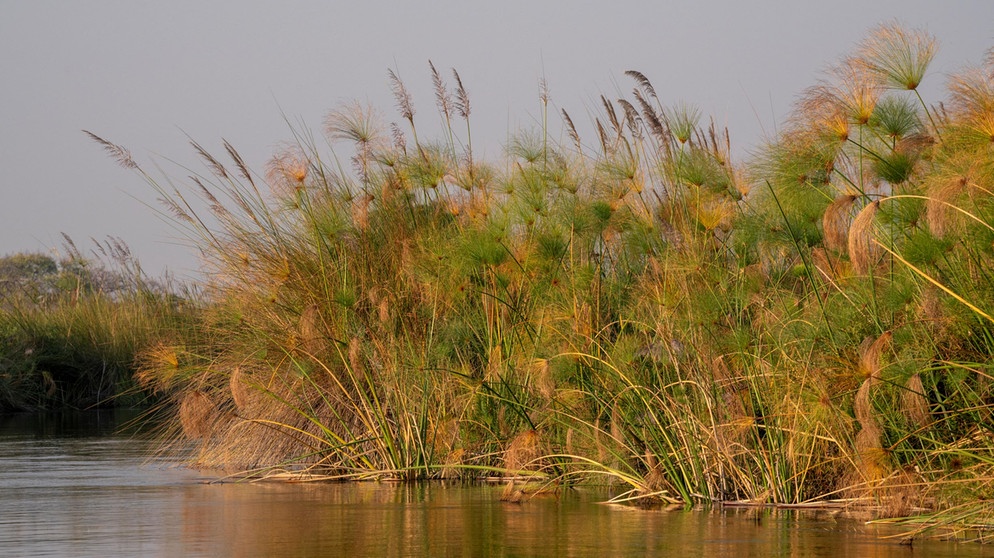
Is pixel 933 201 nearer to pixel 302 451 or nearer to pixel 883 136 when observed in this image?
pixel 883 136

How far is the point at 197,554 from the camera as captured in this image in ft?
17.5

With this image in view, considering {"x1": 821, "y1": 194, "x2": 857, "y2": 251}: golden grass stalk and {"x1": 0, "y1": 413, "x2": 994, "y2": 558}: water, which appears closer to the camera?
{"x1": 0, "y1": 413, "x2": 994, "y2": 558}: water

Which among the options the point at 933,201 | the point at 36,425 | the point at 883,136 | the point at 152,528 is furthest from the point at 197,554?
the point at 36,425

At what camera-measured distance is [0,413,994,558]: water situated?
5.37 meters

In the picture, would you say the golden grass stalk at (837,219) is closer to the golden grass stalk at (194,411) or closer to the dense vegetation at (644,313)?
the dense vegetation at (644,313)

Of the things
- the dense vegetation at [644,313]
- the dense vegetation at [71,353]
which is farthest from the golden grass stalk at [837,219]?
the dense vegetation at [71,353]

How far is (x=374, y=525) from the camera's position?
20.2ft

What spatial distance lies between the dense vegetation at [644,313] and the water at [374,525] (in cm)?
31

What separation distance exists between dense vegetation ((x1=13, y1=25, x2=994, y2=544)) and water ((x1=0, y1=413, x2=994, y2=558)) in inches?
12.1

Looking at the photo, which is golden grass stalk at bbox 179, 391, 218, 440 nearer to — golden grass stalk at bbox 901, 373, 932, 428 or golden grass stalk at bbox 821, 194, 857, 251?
golden grass stalk at bbox 821, 194, 857, 251

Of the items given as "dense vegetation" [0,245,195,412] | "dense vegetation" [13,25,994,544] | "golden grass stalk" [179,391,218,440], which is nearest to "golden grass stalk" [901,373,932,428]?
"dense vegetation" [13,25,994,544]

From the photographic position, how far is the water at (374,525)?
537 cm

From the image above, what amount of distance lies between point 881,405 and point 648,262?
1.97 metres

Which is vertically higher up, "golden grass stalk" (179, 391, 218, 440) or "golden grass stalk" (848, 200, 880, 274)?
"golden grass stalk" (848, 200, 880, 274)
